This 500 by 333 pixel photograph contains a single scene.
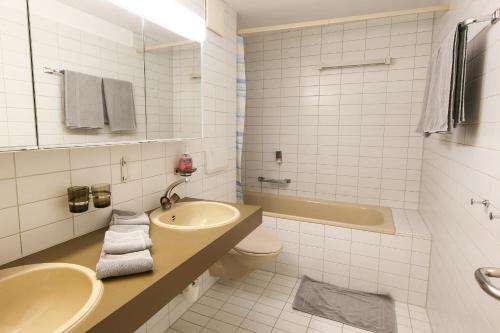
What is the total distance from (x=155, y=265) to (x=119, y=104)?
A: 2.62 feet

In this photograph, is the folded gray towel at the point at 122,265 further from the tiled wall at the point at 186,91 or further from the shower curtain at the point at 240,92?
the shower curtain at the point at 240,92

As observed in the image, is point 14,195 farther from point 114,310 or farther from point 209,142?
point 209,142

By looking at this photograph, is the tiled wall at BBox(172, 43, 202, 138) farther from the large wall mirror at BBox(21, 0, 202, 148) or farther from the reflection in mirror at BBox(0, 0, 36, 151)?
the reflection in mirror at BBox(0, 0, 36, 151)

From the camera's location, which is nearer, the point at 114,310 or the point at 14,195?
the point at 114,310

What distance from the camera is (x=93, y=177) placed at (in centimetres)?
136

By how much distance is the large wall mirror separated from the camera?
1.06 meters

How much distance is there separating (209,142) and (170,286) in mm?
1431

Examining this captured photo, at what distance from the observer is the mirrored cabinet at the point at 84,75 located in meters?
0.98

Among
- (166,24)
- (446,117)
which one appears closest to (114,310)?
(166,24)

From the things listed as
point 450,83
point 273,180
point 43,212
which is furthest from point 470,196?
point 273,180

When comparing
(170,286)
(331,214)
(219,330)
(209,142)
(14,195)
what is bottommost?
(219,330)

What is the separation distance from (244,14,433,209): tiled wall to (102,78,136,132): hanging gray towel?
206cm

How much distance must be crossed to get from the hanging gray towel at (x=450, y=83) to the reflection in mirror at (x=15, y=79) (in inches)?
71.8

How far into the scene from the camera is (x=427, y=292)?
220cm
